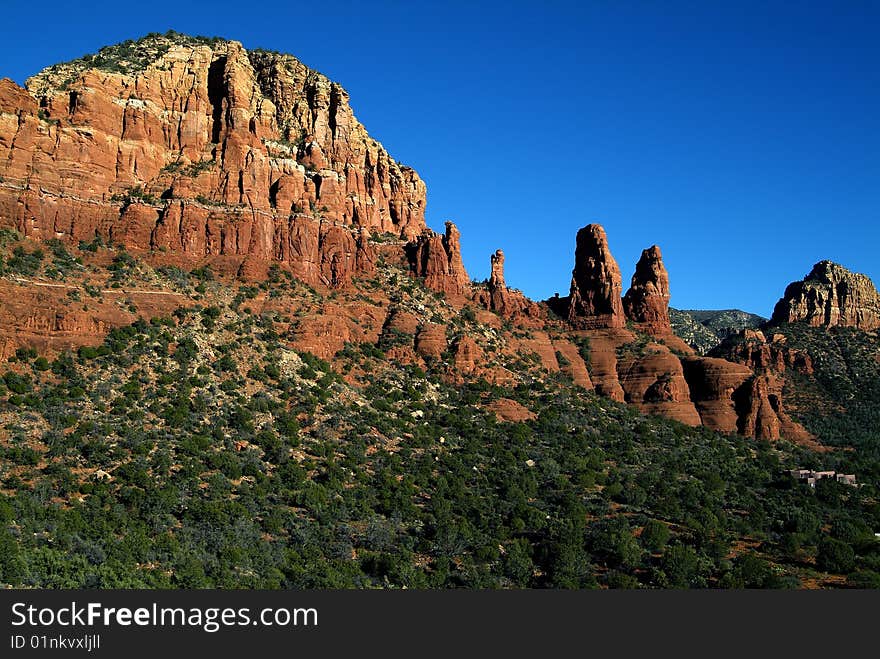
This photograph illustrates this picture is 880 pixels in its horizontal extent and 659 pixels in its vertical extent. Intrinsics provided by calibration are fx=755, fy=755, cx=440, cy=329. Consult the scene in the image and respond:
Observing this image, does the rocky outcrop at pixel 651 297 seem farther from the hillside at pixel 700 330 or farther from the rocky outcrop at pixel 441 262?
the hillside at pixel 700 330

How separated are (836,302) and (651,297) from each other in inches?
1807

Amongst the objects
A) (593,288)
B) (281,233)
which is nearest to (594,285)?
(593,288)

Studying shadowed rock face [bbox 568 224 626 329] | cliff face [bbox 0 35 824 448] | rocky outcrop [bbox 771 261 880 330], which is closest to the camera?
cliff face [bbox 0 35 824 448]

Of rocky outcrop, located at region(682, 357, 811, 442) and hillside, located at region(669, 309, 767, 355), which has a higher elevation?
hillside, located at region(669, 309, 767, 355)

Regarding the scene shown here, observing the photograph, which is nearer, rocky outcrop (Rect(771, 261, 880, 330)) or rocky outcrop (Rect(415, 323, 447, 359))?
rocky outcrop (Rect(415, 323, 447, 359))

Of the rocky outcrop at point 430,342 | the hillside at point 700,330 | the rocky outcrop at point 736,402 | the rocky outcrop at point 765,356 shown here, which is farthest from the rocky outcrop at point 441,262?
the hillside at point 700,330

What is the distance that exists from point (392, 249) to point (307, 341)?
26.7 metres

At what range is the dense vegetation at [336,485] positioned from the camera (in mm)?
40781

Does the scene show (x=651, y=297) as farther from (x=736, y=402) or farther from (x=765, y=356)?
(x=765, y=356)

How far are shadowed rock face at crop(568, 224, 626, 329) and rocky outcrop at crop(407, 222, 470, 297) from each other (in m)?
15.4

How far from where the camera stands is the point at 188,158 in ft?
250

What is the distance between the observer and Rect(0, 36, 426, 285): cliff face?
220ft

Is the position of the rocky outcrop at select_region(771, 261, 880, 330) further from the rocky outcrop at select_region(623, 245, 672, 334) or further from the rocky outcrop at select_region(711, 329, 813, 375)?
the rocky outcrop at select_region(623, 245, 672, 334)

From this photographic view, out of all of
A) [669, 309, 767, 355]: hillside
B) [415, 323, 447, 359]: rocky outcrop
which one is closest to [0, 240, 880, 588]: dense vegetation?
[415, 323, 447, 359]: rocky outcrop
